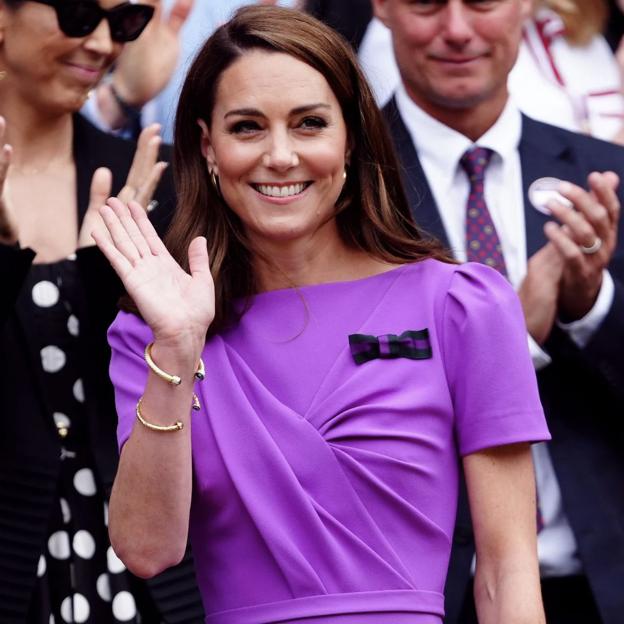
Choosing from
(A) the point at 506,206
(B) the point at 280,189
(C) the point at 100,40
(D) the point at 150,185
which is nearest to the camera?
(B) the point at 280,189

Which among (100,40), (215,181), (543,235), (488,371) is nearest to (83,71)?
(100,40)

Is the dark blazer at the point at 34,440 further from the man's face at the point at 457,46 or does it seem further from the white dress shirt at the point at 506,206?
the man's face at the point at 457,46

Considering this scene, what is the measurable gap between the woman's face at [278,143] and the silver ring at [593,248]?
0.93 m

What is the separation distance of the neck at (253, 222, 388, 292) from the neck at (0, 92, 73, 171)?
93 centimetres

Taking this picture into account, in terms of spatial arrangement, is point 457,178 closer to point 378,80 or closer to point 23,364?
point 378,80

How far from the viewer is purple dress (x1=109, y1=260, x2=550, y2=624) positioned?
130 inches

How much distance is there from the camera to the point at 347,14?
5176mm

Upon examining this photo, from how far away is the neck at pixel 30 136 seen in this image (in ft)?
14.2

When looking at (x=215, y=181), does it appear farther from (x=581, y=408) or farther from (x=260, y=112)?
(x=581, y=408)

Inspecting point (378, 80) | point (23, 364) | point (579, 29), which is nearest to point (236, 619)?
point (23, 364)

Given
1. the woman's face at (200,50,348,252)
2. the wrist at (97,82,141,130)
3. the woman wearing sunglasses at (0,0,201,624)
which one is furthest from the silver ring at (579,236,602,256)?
the wrist at (97,82,141,130)

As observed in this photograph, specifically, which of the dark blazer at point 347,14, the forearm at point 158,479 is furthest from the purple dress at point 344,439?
the dark blazer at point 347,14

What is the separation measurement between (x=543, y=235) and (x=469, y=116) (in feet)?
1.31

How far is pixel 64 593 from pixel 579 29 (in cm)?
242
